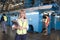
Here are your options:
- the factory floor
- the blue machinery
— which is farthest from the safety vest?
the blue machinery

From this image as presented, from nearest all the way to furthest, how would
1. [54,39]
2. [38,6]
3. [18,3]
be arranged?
[54,39]
[38,6]
[18,3]

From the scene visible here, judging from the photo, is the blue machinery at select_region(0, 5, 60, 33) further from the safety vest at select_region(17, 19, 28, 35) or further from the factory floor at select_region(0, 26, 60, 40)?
the safety vest at select_region(17, 19, 28, 35)

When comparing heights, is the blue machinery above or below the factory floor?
above

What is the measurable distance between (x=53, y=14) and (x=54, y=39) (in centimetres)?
136

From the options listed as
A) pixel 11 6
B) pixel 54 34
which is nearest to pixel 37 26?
pixel 54 34

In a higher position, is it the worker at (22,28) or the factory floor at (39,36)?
the worker at (22,28)

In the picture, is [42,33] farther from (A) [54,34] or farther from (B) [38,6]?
(B) [38,6]

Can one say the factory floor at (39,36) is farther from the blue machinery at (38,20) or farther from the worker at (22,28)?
the worker at (22,28)

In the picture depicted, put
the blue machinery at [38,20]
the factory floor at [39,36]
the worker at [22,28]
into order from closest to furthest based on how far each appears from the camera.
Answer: the worker at [22,28] < the factory floor at [39,36] < the blue machinery at [38,20]

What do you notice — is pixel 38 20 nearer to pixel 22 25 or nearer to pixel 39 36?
pixel 39 36

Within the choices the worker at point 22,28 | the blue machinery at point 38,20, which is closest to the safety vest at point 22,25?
the worker at point 22,28

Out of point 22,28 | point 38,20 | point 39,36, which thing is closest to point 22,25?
point 22,28

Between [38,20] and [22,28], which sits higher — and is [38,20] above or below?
below

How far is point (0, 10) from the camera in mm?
11555
